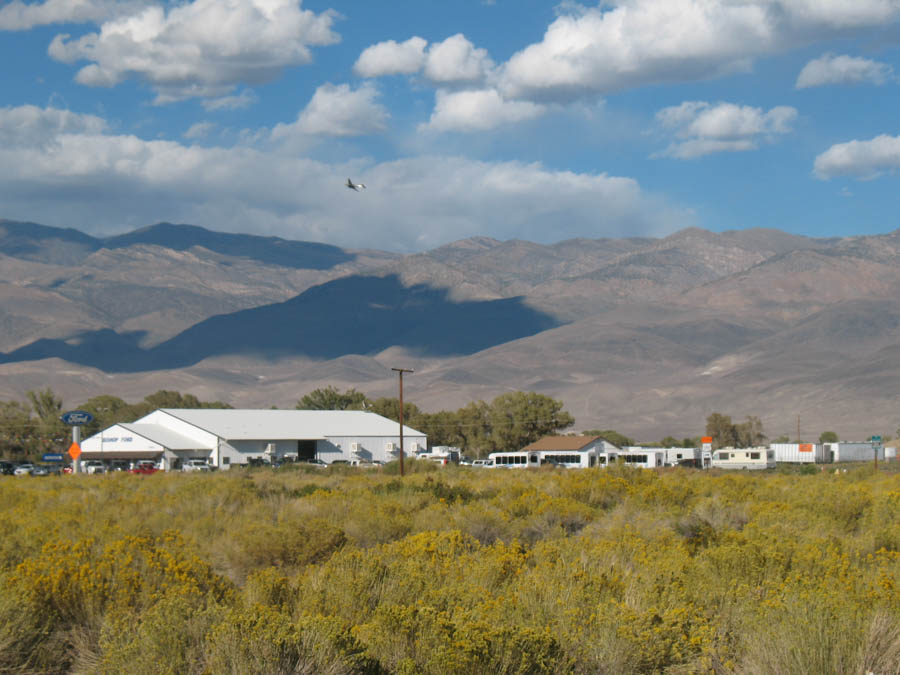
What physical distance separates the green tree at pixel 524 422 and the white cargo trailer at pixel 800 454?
25.6m

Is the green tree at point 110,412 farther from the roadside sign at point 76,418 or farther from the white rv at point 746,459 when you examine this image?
the white rv at point 746,459

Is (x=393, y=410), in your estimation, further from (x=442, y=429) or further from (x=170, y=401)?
(x=170, y=401)

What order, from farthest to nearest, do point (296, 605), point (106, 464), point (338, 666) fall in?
point (106, 464), point (296, 605), point (338, 666)

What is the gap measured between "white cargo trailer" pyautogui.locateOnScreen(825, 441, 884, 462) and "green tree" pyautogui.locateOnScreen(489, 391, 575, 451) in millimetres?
28026

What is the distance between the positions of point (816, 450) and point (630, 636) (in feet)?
286

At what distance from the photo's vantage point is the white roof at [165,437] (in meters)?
78.5

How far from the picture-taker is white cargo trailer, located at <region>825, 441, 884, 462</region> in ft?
308

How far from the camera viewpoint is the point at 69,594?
34.7 ft

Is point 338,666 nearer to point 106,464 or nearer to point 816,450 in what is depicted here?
point 106,464

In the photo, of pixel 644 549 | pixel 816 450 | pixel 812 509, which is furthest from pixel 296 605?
pixel 816 450

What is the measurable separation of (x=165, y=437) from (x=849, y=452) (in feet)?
212

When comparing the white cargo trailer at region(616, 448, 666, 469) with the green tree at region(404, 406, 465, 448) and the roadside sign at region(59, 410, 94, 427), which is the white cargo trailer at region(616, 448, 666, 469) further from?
the roadside sign at region(59, 410, 94, 427)

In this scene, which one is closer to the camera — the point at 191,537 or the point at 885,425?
the point at 191,537

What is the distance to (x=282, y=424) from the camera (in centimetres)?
8550
